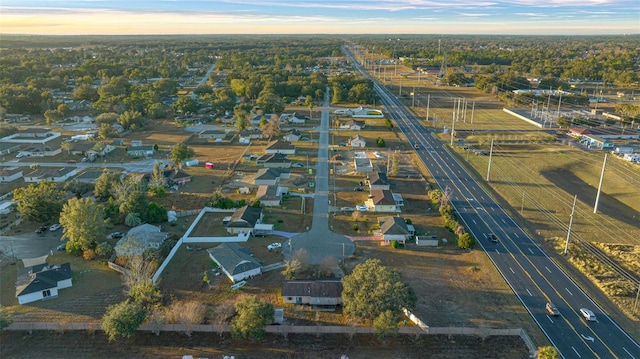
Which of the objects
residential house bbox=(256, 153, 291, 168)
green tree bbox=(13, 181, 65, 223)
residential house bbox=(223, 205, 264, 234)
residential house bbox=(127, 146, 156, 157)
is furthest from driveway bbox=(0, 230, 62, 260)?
residential house bbox=(256, 153, 291, 168)

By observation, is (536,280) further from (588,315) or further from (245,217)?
(245,217)

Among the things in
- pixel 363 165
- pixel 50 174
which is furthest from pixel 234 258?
pixel 50 174

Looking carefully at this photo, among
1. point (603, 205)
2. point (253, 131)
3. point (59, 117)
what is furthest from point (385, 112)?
point (59, 117)

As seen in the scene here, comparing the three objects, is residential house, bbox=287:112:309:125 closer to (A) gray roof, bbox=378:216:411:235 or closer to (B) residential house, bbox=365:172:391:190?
(B) residential house, bbox=365:172:391:190

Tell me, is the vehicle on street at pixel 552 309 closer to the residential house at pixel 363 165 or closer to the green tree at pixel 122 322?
the green tree at pixel 122 322

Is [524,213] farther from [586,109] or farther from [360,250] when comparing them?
[586,109]
